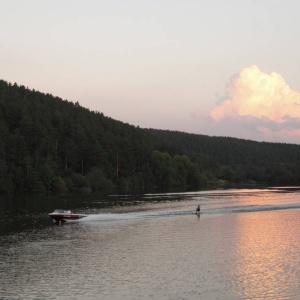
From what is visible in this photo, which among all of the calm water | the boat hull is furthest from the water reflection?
the boat hull

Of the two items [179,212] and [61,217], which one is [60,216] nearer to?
[61,217]

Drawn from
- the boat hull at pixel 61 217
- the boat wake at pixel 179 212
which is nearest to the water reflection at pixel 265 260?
the boat wake at pixel 179 212

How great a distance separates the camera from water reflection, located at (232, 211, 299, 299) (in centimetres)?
3625

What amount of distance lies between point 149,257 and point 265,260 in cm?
1121

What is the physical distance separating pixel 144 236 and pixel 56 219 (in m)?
21.9

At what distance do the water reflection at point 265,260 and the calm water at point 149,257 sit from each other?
0.25ft

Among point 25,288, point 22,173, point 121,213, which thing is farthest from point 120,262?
A: point 22,173

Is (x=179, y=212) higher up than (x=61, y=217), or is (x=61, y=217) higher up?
(x=61, y=217)

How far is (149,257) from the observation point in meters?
48.5

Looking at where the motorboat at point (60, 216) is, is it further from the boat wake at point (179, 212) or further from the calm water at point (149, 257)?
the boat wake at point (179, 212)

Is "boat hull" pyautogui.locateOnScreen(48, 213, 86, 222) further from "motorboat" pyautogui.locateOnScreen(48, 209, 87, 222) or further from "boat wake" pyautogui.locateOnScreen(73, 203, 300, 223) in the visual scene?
"boat wake" pyautogui.locateOnScreen(73, 203, 300, 223)

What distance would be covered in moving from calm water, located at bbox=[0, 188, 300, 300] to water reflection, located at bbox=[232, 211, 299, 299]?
0.25 ft

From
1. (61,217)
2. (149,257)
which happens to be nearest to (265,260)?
(149,257)

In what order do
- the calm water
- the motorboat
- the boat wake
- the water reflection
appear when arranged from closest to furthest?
the water reflection < the calm water < the motorboat < the boat wake
